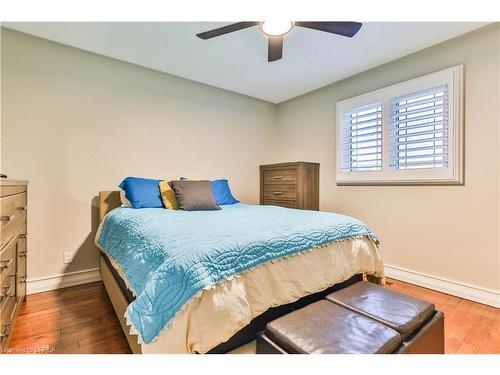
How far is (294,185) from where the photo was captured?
3.29 meters

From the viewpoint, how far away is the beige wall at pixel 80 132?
2.20 meters

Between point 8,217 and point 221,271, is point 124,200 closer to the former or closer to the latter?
point 8,217

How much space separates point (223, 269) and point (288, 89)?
2.94m

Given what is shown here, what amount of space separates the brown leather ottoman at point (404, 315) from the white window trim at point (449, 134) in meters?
1.51

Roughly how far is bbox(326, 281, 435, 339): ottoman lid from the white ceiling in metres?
2.02

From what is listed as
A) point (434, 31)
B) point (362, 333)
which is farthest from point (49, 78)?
point (434, 31)

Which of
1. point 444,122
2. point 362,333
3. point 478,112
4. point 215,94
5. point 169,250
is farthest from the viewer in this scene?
point 215,94

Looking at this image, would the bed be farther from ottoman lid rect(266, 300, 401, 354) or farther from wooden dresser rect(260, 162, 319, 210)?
wooden dresser rect(260, 162, 319, 210)

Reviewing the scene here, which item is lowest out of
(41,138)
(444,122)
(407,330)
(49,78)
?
(407,330)

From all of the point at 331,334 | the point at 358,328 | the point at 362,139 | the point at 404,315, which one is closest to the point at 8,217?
the point at 331,334

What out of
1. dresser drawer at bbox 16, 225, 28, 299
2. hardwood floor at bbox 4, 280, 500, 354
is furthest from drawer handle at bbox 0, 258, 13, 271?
hardwood floor at bbox 4, 280, 500, 354

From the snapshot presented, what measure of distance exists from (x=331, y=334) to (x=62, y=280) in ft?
8.25
